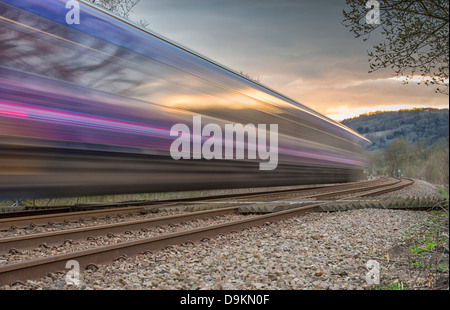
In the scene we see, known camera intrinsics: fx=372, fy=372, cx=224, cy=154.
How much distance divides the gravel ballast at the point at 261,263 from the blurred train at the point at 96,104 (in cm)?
181

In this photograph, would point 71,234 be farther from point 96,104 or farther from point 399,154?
point 399,154

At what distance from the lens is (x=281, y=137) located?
12.1 metres

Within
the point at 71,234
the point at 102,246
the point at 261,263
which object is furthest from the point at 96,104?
the point at 261,263

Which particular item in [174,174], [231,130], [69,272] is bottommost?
[69,272]

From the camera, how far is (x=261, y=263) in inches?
166

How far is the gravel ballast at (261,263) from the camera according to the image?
3.51 metres

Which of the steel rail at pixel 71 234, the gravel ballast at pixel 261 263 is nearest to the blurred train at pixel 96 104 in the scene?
the steel rail at pixel 71 234

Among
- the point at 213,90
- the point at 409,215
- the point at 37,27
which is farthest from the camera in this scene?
the point at 213,90

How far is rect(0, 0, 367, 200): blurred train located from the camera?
16.0ft

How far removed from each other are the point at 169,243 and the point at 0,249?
2.16 metres

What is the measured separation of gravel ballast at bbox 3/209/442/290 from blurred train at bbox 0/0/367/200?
181cm

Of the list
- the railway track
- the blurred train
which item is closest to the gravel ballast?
the railway track

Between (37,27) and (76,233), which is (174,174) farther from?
(37,27)
